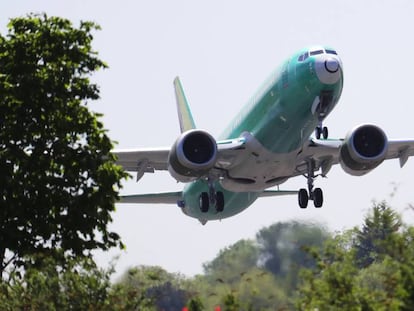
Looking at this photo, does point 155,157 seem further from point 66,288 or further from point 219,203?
point 66,288

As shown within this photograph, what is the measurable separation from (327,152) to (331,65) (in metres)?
5.85

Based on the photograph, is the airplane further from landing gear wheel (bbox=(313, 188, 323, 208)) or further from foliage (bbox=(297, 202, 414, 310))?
foliage (bbox=(297, 202, 414, 310))

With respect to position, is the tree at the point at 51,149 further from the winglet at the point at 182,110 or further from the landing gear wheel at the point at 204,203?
the winglet at the point at 182,110

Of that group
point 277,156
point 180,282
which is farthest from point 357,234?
point 277,156

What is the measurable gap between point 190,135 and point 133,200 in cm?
1055

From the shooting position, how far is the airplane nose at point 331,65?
34906 mm

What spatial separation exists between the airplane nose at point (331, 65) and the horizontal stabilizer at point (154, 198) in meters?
15.2

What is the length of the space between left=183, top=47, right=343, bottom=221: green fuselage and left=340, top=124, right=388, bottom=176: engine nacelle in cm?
192

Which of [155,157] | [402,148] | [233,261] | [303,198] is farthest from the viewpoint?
[402,148]

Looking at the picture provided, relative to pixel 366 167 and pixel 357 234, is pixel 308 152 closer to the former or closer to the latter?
pixel 366 167

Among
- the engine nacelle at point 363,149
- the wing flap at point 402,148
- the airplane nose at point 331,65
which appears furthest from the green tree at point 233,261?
the wing flap at point 402,148


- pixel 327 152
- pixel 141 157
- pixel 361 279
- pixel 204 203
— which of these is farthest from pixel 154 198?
pixel 361 279

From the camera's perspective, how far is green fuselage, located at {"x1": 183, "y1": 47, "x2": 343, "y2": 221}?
35.0 meters

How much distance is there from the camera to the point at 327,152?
40.1 meters
